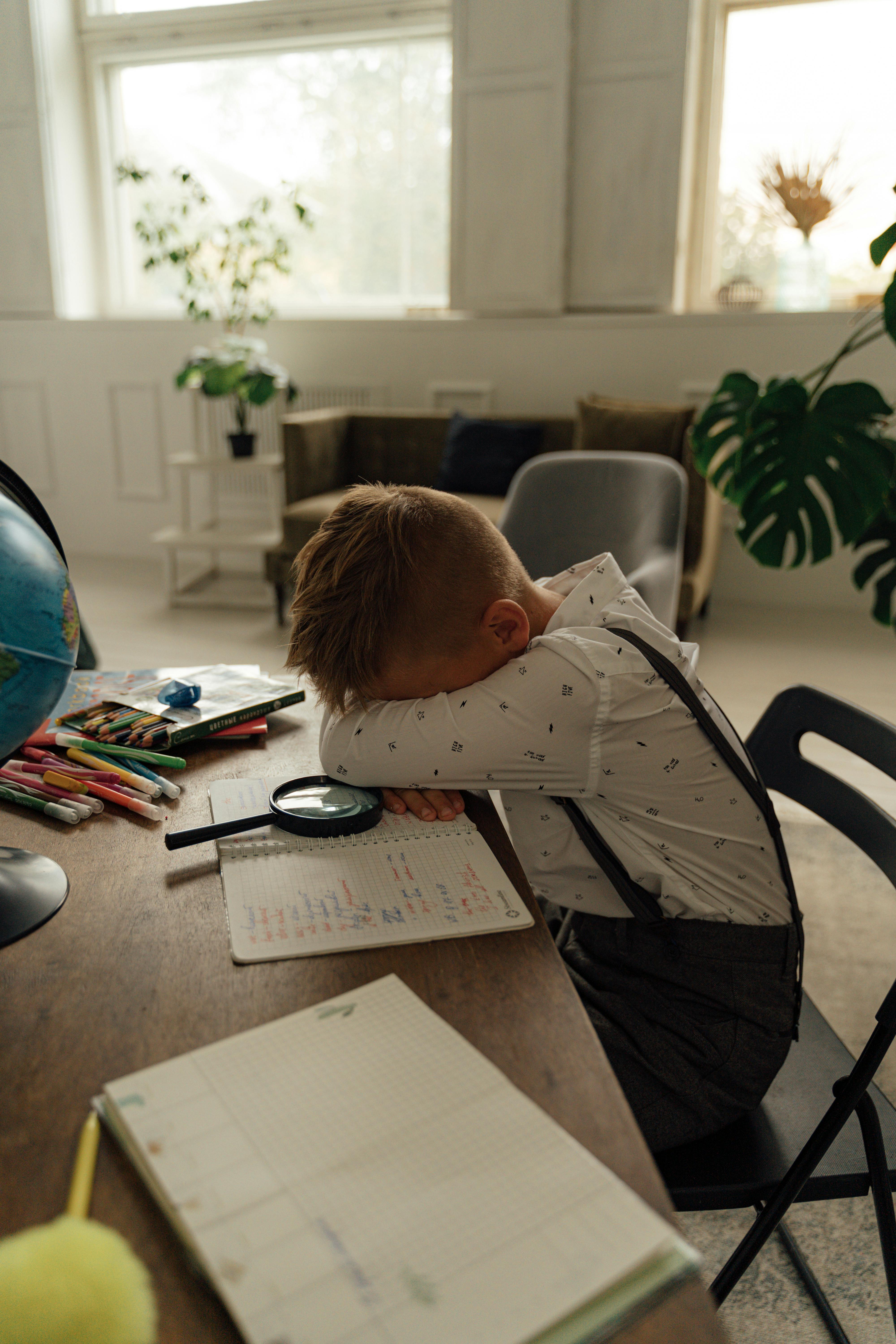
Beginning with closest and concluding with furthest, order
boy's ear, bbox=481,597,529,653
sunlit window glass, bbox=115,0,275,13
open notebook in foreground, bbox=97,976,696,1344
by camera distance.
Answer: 1. open notebook in foreground, bbox=97,976,696,1344
2. boy's ear, bbox=481,597,529,653
3. sunlit window glass, bbox=115,0,275,13

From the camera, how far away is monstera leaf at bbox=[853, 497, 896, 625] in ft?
6.62

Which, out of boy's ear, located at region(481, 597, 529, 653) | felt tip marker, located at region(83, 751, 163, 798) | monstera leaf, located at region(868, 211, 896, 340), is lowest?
felt tip marker, located at region(83, 751, 163, 798)

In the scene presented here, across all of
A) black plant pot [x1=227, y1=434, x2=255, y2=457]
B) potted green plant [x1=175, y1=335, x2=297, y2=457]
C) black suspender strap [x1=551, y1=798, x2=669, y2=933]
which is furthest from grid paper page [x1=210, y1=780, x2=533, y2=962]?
black plant pot [x1=227, y1=434, x2=255, y2=457]

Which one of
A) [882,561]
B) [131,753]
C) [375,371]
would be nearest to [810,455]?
[882,561]

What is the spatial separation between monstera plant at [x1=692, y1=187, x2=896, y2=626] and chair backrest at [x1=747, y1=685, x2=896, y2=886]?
835mm

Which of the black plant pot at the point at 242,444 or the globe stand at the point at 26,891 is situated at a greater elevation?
the black plant pot at the point at 242,444

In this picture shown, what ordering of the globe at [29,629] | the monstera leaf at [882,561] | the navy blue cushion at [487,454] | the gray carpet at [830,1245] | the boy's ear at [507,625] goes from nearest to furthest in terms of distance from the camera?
1. the globe at [29,629]
2. the boy's ear at [507,625]
3. the gray carpet at [830,1245]
4. the monstera leaf at [882,561]
5. the navy blue cushion at [487,454]

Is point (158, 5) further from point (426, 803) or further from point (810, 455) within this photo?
point (426, 803)

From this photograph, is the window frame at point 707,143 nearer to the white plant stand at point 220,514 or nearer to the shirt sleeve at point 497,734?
the white plant stand at point 220,514

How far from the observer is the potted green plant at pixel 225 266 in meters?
3.74

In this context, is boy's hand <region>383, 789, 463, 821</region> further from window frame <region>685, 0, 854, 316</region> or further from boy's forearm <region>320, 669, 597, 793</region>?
window frame <region>685, 0, 854, 316</region>

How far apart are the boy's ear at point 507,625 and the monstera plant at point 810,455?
3.65 ft

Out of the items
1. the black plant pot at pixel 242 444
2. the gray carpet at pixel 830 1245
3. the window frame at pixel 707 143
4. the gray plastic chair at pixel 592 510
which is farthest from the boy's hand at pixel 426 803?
the window frame at pixel 707 143

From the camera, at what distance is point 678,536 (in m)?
1.83
